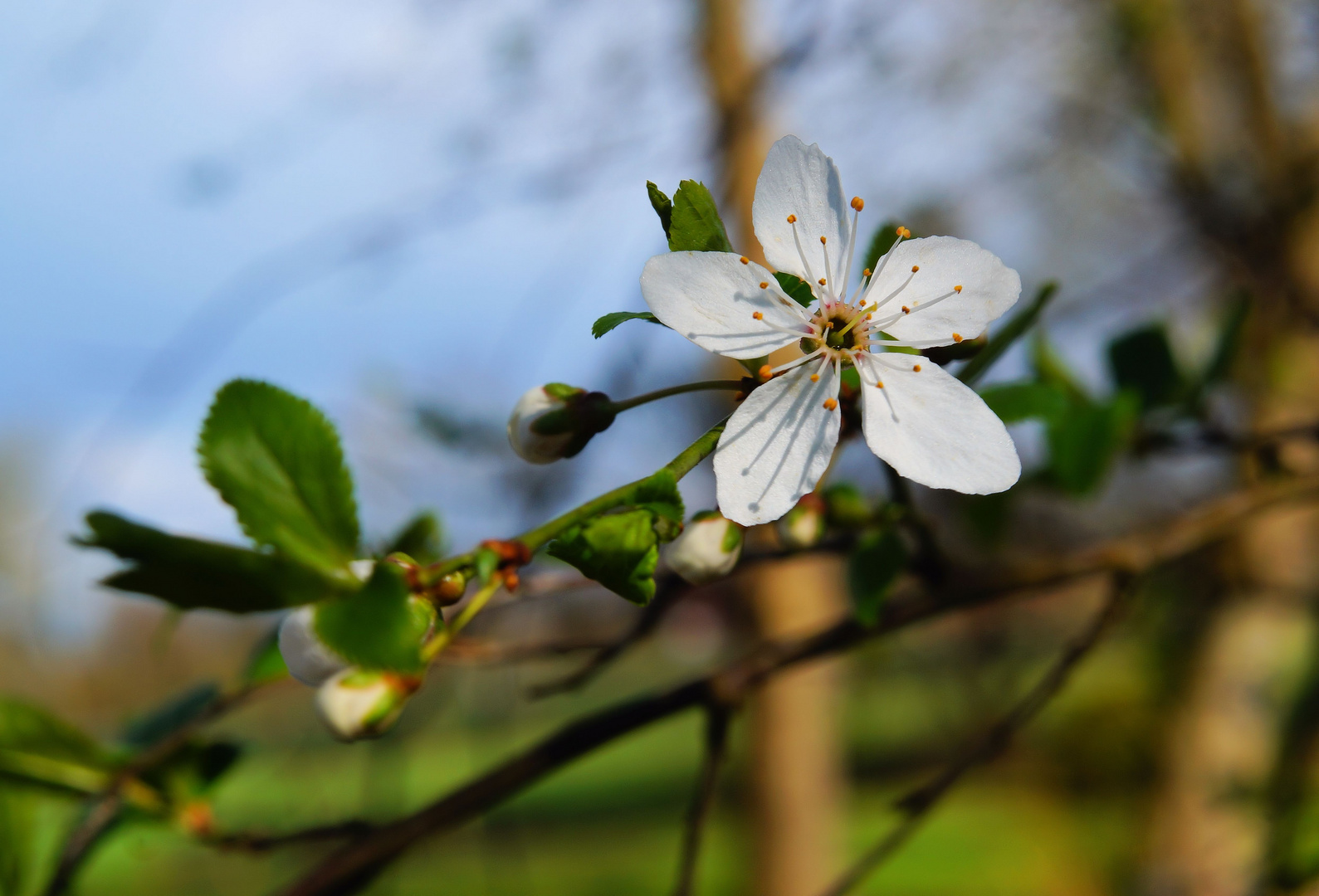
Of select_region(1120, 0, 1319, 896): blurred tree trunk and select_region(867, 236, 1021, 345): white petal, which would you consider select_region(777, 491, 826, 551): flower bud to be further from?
select_region(1120, 0, 1319, 896): blurred tree trunk

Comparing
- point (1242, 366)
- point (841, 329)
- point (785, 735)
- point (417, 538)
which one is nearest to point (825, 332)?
point (841, 329)

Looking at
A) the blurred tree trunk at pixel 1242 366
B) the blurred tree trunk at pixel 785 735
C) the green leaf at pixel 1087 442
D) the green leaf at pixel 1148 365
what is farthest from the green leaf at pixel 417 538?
the blurred tree trunk at pixel 785 735

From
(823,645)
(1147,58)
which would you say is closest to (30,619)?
(823,645)

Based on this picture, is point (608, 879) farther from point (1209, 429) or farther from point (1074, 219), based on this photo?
point (1209, 429)

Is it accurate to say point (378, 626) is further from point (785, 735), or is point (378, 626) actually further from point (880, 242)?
point (785, 735)

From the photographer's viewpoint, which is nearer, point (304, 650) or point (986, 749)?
point (304, 650)

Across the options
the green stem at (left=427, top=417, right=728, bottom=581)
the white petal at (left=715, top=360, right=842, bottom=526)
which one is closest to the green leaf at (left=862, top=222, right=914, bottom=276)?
the white petal at (left=715, top=360, right=842, bottom=526)

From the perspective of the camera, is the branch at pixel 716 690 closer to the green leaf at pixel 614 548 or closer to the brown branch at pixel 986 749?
the brown branch at pixel 986 749
